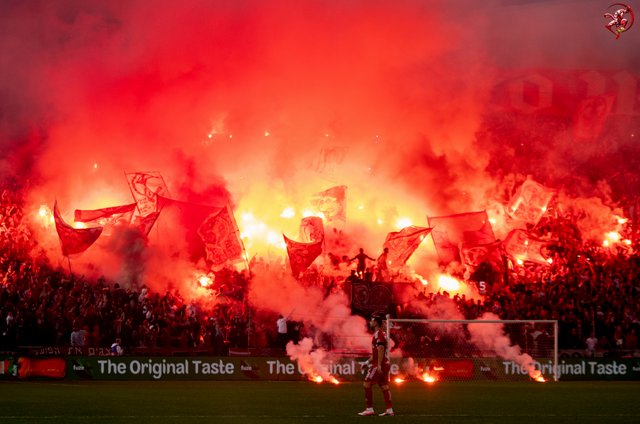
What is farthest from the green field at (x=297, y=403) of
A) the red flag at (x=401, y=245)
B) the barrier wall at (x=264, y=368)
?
the red flag at (x=401, y=245)

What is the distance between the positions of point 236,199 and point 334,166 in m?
Result: 4.30

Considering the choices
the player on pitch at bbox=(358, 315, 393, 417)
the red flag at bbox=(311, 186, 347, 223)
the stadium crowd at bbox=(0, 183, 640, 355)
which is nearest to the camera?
the player on pitch at bbox=(358, 315, 393, 417)

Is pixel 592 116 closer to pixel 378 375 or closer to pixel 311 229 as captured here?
pixel 311 229

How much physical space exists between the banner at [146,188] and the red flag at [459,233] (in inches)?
424

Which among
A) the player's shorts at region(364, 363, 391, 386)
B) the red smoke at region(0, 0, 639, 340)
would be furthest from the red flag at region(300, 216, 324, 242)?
the player's shorts at region(364, 363, 391, 386)

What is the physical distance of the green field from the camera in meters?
A: 14.3

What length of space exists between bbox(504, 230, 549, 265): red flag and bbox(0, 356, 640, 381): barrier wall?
25.0 ft

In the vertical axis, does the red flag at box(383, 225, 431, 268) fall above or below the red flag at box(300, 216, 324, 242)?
below

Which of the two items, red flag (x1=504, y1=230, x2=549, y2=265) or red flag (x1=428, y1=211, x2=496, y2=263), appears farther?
red flag (x1=428, y1=211, x2=496, y2=263)

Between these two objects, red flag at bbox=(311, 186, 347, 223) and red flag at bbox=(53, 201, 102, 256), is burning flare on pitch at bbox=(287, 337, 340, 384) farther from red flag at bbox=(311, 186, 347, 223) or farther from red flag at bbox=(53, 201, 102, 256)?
red flag at bbox=(311, 186, 347, 223)

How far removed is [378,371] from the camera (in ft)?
49.4

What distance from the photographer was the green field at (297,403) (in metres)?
14.3

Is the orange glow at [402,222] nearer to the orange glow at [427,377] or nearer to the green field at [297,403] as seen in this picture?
the orange glow at [427,377]

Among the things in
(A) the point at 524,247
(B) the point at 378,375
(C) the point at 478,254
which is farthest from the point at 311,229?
(B) the point at 378,375
